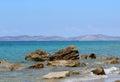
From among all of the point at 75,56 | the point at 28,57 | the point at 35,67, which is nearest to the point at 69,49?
the point at 75,56

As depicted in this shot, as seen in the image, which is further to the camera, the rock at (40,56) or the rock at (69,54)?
the rock at (40,56)

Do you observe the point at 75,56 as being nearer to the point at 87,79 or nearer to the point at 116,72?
the point at 116,72

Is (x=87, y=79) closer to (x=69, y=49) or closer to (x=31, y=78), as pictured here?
(x=31, y=78)

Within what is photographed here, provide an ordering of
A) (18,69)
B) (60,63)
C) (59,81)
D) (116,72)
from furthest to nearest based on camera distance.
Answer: (60,63), (18,69), (116,72), (59,81)

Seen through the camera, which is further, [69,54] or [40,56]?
[40,56]

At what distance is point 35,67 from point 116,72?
32.9 feet

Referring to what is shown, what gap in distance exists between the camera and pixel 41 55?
64.4 meters

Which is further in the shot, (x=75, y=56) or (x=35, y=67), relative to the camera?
(x=75, y=56)

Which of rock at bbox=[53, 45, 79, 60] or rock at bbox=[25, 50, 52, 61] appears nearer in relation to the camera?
rock at bbox=[53, 45, 79, 60]

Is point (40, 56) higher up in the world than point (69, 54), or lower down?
lower down

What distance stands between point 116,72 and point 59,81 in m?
9.71

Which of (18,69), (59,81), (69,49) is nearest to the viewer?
(59,81)

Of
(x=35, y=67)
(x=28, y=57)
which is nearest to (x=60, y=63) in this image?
(x=35, y=67)

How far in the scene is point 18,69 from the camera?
4566 centimetres
